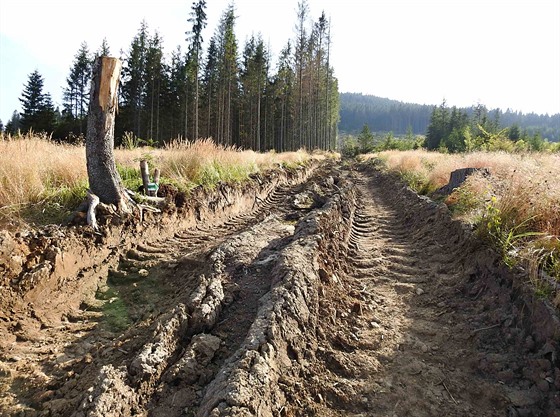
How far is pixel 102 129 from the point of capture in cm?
479

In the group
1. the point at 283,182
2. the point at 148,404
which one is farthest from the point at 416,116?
the point at 148,404

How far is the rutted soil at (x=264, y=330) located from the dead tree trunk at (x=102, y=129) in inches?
19.4

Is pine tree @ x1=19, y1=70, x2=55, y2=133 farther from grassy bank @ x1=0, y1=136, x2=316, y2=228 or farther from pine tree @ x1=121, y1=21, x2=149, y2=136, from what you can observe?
grassy bank @ x1=0, y1=136, x2=316, y2=228

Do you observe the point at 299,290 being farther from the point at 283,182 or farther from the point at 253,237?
the point at 283,182

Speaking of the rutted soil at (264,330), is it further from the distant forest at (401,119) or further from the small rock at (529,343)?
the distant forest at (401,119)

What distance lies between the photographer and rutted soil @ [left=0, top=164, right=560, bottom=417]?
7.48 ft

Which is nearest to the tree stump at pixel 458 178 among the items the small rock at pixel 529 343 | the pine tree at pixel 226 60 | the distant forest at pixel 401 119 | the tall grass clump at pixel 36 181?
the small rock at pixel 529 343

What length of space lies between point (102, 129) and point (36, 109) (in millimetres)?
38993

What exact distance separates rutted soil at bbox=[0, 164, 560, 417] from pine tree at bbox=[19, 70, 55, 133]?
114 feet

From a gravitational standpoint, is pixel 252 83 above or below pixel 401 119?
below

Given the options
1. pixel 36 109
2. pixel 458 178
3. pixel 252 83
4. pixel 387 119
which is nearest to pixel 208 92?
pixel 252 83

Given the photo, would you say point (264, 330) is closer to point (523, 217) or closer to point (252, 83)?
point (523, 217)

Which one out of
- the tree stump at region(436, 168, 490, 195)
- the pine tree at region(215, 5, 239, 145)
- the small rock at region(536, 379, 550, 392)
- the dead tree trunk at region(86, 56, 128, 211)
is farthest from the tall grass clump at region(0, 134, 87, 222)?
the pine tree at region(215, 5, 239, 145)

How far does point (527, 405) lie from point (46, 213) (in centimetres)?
515
